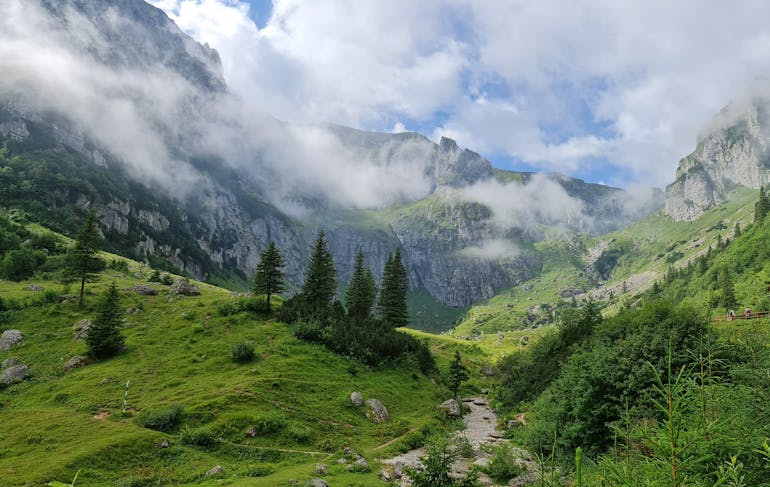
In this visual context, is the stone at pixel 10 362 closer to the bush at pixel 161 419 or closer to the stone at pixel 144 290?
the bush at pixel 161 419

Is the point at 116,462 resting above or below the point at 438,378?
below

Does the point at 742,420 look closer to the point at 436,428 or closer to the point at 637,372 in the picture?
the point at 637,372

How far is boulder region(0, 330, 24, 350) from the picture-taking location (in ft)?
169

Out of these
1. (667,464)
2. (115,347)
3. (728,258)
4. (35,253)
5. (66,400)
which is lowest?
(66,400)

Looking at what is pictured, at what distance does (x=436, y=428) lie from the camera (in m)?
42.1

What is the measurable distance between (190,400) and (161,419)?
451 cm

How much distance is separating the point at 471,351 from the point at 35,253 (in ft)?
405

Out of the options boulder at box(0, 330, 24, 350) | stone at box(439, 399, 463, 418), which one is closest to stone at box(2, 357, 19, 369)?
boulder at box(0, 330, 24, 350)

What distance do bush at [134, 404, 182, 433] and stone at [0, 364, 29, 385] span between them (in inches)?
878

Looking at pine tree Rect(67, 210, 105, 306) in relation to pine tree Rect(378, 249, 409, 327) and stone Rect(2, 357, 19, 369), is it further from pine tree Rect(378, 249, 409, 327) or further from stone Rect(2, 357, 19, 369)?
pine tree Rect(378, 249, 409, 327)

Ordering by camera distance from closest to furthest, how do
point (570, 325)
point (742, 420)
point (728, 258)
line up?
point (742, 420), point (570, 325), point (728, 258)

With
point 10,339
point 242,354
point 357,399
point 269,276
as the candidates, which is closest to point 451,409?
point 357,399

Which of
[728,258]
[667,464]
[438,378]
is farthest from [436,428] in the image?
[728,258]

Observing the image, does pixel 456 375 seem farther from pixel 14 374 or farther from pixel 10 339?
pixel 10 339
